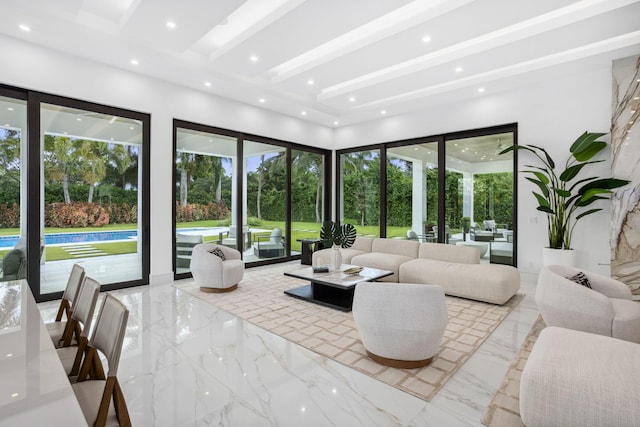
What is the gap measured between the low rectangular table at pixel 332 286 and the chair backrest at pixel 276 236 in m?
2.65

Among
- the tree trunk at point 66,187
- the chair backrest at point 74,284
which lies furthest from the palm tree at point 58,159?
the chair backrest at point 74,284

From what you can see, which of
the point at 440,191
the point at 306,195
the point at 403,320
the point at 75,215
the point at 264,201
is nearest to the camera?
the point at 403,320

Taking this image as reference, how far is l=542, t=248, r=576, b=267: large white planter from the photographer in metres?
4.88

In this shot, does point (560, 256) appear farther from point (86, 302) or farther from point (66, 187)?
point (66, 187)

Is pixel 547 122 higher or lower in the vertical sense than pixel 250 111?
lower

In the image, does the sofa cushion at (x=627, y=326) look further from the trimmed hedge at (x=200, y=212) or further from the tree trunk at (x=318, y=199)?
the tree trunk at (x=318, y=199)

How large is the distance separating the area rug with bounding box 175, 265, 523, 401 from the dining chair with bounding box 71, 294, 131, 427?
172 cm

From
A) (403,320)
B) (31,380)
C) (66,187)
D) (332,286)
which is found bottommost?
(332,286)

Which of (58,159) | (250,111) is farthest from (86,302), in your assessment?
(250,111)

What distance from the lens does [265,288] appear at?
5.20 meters

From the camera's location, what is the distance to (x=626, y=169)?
4602mm

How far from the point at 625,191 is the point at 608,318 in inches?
112

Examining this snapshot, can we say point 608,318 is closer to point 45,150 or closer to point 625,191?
point 625,191

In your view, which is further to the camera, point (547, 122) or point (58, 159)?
point (547, 122)
